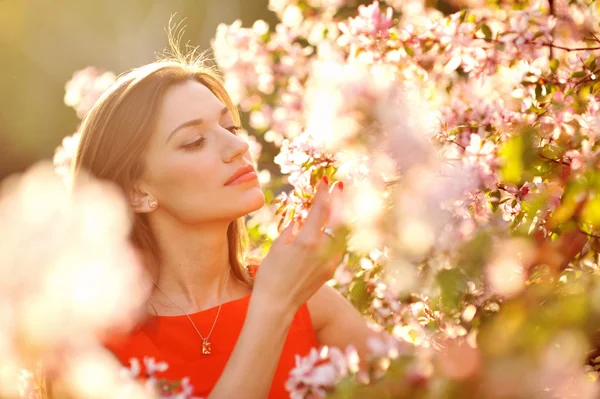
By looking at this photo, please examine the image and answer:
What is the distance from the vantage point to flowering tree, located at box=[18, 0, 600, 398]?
90 centimetres

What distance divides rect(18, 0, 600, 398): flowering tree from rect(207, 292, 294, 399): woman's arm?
0.61 feet

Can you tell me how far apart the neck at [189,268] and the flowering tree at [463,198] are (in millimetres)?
265

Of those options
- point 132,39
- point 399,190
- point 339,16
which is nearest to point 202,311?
point 399,190

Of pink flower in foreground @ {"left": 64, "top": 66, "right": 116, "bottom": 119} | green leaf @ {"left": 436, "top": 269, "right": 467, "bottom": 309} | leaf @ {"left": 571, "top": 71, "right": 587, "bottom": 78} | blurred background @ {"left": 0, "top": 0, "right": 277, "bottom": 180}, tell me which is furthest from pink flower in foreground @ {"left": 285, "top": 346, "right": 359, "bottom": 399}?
blurred background @ {"left": 0, "top": 0, "right": 277, "bottom": 180}

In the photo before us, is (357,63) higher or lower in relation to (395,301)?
higher

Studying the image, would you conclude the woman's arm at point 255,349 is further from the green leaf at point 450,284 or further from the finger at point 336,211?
the green leaf at point 450,284

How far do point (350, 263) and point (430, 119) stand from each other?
0.53m

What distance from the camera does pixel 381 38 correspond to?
2.38m

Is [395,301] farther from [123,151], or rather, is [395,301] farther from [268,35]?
[268,35]

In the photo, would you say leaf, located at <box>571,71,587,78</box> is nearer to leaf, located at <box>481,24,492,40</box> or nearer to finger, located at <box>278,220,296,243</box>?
leaf, located at <box>481,24,492,40</box>

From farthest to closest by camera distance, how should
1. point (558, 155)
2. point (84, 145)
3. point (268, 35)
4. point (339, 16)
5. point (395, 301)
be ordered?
point (268, 35), point (339, 16), point (84, 145), point (395, 301), point (558, 155)

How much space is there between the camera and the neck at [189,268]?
209 cm

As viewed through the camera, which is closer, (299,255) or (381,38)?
(299,255)

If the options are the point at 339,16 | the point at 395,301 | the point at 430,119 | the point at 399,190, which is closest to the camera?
the point at 399,190
